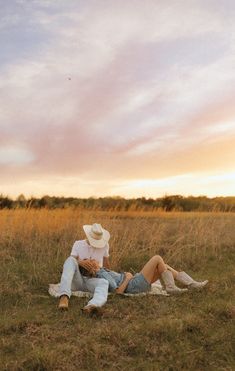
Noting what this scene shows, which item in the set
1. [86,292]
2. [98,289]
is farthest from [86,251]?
[98,289]

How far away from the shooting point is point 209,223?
13.6 m

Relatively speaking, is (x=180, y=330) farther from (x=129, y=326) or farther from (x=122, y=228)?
(x=122, y=228)

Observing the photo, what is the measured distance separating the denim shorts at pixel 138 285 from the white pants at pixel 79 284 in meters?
0.50

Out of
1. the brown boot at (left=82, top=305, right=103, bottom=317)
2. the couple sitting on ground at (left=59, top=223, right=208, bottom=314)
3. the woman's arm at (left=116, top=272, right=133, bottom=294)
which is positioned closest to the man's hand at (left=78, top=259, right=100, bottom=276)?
the couple sitting on ground at (left=59, top=223, right=208, bottom=314)

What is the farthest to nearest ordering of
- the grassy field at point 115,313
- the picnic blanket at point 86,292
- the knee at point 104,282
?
the picnic blanket at point 86,292 < the knee at point 104,282 < the grassy field at point 115,313

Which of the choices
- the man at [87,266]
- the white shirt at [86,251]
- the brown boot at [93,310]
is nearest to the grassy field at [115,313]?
the brown boot at [93,310]

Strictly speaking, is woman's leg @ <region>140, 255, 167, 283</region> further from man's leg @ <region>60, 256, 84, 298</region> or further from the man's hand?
man's leg @ <region>60, 256, 84, 298</region>

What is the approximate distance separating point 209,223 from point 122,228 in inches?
118

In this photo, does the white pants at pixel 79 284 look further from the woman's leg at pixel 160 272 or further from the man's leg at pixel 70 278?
the woman's leg at pixel 160 272

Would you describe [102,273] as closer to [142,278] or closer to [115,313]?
[142,278]

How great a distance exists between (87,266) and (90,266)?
0.13 feet

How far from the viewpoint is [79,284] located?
6.96 metres

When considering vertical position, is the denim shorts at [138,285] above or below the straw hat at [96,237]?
below

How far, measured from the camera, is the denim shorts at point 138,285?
700cm
